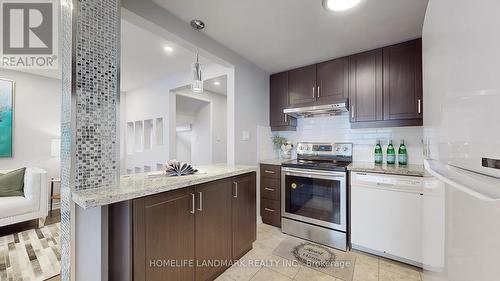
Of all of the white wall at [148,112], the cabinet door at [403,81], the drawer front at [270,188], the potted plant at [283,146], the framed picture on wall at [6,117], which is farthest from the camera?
the white wall at [148,112]

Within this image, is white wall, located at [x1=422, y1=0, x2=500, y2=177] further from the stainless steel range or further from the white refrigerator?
the stainless steel range

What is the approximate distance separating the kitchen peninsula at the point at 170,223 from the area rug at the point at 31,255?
1.14 meters

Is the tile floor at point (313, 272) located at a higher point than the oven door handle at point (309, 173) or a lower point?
lower

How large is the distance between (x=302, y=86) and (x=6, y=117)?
14.7 ft

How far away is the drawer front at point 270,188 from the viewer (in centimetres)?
258

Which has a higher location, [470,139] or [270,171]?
[470,139]

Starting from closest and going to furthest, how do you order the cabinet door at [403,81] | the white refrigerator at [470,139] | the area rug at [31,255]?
the white refrigerator at [470,139]
the area rug at [31,255]
the cabinet door at [403,81]

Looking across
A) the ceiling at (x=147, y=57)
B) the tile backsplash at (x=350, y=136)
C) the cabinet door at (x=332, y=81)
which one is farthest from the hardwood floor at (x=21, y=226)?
the cabinet door at (x=332, y=81)

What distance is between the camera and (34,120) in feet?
10.6

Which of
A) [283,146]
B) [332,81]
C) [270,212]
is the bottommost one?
[270,212]

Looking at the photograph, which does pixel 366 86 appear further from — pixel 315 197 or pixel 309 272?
pixel 309 272

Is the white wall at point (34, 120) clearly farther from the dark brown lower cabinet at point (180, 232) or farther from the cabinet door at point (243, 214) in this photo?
the cabinet door at point (243, 214)

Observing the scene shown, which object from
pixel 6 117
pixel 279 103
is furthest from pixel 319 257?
pixel 6 117

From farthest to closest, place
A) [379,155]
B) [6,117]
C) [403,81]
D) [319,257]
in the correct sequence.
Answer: [6,117]
[379,155]
[403,81]
[319,257]
